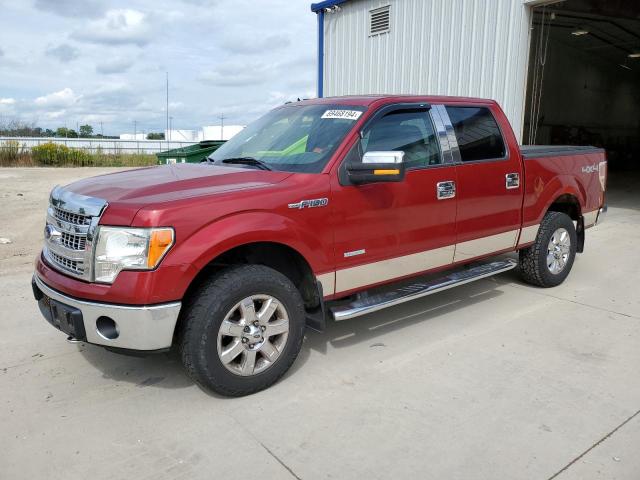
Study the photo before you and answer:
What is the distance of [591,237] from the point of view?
8.21 m

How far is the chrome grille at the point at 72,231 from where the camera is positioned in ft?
9.71

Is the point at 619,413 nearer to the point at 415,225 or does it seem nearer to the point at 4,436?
the point at 415,225

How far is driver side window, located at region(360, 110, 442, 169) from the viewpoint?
390cm

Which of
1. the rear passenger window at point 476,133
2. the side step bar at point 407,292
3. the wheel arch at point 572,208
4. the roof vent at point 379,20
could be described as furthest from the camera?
the roof vent at point 379,20

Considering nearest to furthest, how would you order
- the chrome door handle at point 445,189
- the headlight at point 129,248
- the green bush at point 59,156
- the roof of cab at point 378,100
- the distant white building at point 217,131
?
1. the headlight at point 129,248
2. the roof of cab at point 378,100
3. the chrome door handle at point 445,189
4. the green bush at point 59,156
5. the distant white building at point 217,131

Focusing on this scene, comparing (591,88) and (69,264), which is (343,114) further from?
(591,88)

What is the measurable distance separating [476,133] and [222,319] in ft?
9.47

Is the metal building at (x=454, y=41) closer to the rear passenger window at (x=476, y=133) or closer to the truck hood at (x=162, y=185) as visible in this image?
the rear passenger window at (x=476, y=133)

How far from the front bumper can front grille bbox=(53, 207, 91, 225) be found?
449 mm

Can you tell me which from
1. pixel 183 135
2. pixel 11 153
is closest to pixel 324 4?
pixel 11 153

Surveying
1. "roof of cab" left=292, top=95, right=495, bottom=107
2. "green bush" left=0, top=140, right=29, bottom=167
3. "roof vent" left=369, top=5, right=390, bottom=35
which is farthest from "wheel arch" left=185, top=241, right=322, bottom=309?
"green bush" left=0, top=140, right=29, bottom=167

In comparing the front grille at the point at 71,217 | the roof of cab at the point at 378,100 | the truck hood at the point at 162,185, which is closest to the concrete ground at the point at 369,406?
A: the front grille at the point at 71,217

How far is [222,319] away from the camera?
306 cm

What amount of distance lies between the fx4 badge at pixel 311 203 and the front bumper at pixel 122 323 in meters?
0.97
